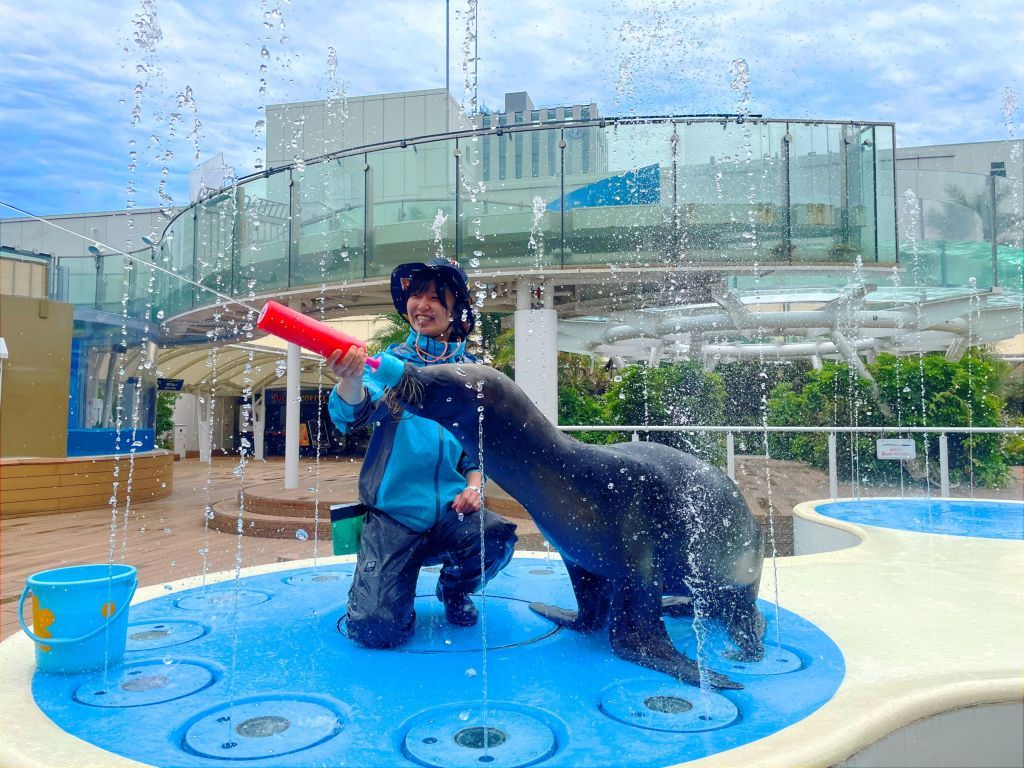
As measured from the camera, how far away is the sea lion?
2.64 meters

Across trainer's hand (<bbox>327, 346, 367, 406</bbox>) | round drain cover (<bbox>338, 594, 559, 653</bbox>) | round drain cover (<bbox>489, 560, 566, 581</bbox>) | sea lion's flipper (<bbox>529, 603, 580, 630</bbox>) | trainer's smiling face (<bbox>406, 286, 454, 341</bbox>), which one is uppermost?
trainer's smiling face (<bbox>406, 286, 454, 341</bbox>)

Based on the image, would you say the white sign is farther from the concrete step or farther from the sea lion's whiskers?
the sea lion's whiskers

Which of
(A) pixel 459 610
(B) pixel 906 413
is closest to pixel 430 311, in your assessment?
(A) pixel 459 610

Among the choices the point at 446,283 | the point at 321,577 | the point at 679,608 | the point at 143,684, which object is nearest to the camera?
the point at 143,684

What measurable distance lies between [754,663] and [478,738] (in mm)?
1283

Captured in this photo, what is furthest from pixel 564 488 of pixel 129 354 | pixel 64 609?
pixel 129 354

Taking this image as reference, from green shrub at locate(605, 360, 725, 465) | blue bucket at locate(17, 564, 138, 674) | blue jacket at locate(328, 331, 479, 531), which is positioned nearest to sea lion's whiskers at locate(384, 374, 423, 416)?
blue jacket at locate(328, 331, 479, 531)

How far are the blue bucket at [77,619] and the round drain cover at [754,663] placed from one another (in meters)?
2.34

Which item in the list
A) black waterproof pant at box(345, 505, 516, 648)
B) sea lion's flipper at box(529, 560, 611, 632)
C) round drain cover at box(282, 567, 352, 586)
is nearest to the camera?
black waterproof pant at box(345, 505, 516, 648)

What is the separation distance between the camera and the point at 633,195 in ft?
36.0

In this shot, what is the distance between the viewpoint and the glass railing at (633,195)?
1086 cm

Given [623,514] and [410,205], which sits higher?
[410,205]

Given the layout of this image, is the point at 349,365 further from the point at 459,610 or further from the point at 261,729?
the point at 459,610

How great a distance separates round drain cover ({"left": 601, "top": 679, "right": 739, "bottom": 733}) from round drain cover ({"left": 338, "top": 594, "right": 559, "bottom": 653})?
0.69m
